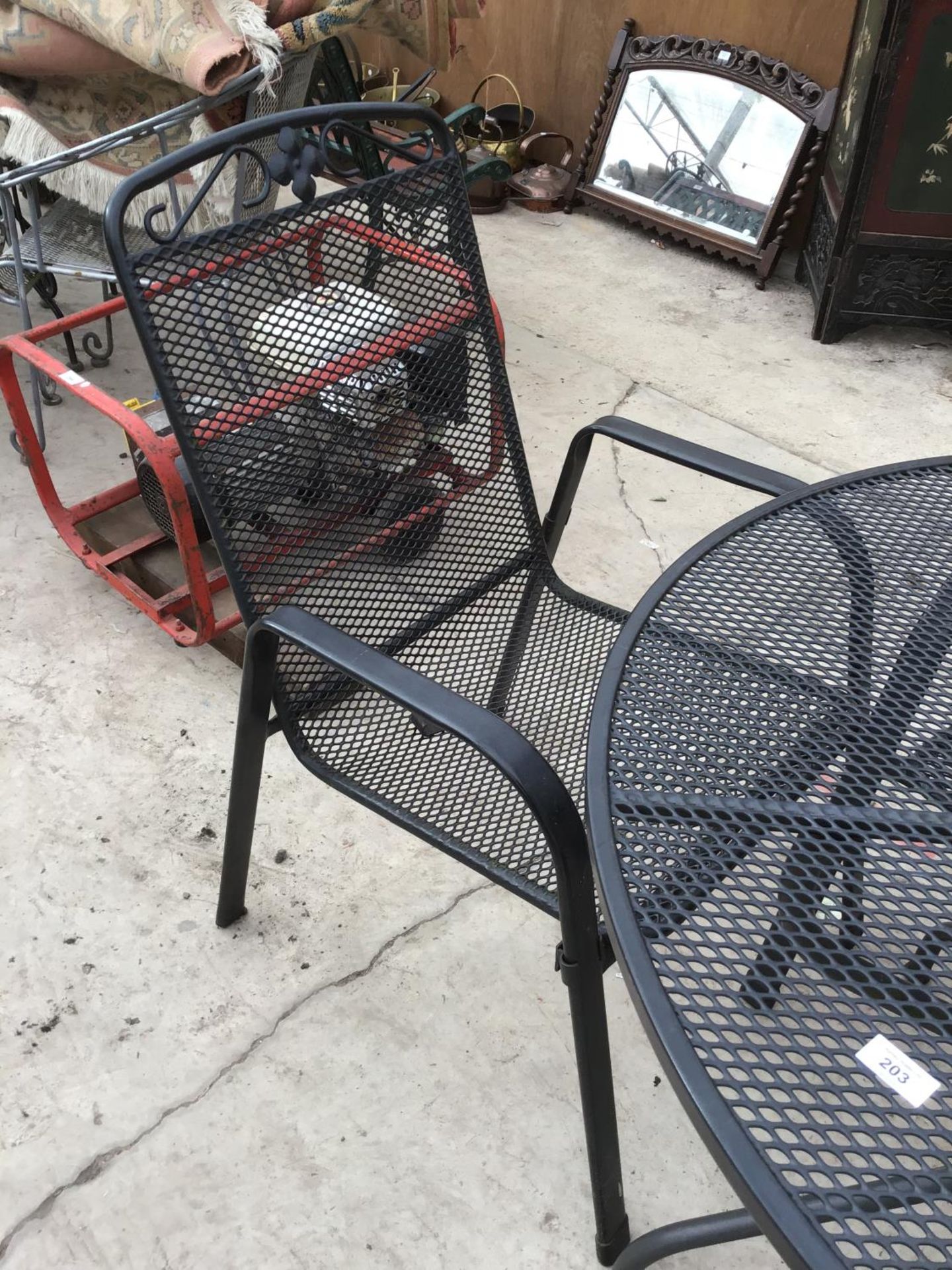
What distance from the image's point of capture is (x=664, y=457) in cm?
128

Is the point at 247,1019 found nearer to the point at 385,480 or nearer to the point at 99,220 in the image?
the point at 385,480

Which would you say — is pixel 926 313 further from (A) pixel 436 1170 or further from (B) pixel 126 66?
(A) pixel 436 1170

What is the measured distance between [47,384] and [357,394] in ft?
5.12

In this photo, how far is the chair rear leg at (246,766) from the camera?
115 cm

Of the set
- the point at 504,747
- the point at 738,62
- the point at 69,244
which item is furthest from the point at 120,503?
the point at 738,62

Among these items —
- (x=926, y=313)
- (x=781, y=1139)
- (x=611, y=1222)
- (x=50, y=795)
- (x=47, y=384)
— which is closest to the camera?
(x=781, y=1139)

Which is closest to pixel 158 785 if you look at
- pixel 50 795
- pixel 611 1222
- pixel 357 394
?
pixel 50 795

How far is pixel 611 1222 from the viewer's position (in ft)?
3.73

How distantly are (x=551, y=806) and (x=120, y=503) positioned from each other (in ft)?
4.92

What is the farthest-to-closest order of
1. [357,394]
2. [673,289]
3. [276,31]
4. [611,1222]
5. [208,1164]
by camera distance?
[673,289], [276,31], [357,394], [208,1164], [611,1222]

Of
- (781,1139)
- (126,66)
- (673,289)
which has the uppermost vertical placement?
(126,66)

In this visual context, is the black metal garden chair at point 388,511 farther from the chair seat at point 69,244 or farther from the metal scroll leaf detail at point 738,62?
the metal scroll leaf detail at point 738,62

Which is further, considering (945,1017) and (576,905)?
(576,905)

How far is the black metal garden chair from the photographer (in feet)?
3.50
